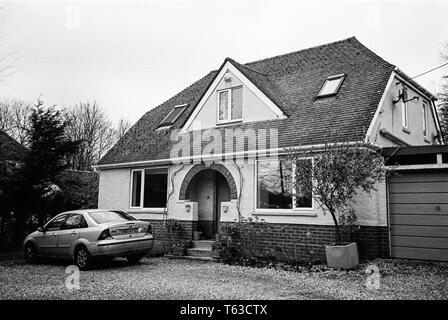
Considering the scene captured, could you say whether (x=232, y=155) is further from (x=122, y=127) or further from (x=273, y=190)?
(x=122, y=127)

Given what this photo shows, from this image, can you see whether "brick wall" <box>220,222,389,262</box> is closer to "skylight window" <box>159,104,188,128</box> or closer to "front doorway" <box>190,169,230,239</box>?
"front doorway" <box>190,169,230,239</box>

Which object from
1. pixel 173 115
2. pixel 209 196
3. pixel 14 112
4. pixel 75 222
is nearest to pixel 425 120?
pixel 209 196

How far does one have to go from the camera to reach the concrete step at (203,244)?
13789 mm

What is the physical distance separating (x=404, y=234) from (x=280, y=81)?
784 cm

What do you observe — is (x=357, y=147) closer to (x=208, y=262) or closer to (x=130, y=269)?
(x=208, y=262)

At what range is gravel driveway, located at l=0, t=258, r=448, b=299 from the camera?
765cm

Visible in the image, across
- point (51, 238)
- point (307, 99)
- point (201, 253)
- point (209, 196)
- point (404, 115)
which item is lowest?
point (201, 253)

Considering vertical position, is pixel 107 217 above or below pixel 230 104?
below

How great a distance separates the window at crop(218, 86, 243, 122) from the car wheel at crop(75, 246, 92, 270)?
695 centimetres

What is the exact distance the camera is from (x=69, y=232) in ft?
37.4

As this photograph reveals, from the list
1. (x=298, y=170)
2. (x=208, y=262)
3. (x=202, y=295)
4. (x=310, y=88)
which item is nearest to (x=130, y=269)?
(x=208, y=262)

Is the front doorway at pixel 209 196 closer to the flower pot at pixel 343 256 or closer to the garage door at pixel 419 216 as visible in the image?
the flower pot at pixel 343 256

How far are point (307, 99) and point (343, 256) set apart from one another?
245 inches

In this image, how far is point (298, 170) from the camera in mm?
10398
